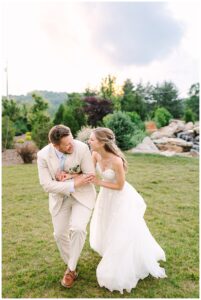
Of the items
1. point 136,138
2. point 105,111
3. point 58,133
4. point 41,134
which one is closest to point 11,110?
point 105,111

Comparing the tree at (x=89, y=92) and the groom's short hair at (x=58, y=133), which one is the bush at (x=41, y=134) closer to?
the groom's short hair at (x=58, y=133)

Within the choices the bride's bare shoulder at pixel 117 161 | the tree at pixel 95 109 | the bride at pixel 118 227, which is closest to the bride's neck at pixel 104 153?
the bride at pixel 118 227

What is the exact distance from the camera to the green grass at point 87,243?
13.4 feet

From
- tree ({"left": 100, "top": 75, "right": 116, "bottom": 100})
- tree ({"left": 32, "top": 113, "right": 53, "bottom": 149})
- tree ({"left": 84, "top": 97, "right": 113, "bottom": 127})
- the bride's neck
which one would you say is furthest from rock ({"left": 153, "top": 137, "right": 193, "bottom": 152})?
the bride's neck

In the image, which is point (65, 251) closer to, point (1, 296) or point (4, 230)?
point (1, 296)

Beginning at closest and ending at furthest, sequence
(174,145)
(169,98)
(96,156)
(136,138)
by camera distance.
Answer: (96,156) → (136,138) → (174,145) → (169,98)

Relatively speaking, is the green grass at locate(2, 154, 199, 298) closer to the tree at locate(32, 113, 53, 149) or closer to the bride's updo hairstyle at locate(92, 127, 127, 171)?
the bride's updo hairstyle at locate(92, 127, 127, 171)

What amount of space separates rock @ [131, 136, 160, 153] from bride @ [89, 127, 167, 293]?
32.3ft

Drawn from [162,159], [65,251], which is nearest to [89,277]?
[65,251]

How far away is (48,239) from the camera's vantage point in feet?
18.2

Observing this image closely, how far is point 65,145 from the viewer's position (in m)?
3.89

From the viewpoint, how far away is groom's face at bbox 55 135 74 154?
12.7 ft

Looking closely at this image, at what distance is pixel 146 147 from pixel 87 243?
980 cm

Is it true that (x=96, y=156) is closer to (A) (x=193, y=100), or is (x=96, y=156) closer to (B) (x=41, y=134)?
(B) (x=41, y=134)
